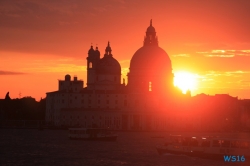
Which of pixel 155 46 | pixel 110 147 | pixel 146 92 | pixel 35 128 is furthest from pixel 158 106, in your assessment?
pixel 110 147

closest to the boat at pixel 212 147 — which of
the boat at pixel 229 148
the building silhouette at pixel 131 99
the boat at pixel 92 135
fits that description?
the boat at pixel 229 148

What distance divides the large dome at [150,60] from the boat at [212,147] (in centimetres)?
8730

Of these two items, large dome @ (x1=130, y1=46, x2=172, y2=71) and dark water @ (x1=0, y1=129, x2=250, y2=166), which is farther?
large dome @ (x1=130, y1=46, x2=172, y2=71)

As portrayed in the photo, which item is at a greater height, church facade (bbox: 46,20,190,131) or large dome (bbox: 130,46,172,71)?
large dome (bbox: 130,46,172,71)

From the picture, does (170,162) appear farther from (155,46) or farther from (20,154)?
(155,46)

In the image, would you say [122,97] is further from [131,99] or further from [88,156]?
[88,156]

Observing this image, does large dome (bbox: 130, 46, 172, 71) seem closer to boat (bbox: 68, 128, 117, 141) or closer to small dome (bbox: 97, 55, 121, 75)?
small dome (bbox: 97, 55, 121, 75)

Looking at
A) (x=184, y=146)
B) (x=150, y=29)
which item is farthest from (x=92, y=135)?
(x=150, y=29)

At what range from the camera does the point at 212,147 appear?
239ft

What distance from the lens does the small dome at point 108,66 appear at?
16638 cm

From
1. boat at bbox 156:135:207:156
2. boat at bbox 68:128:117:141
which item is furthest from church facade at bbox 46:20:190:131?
boat at bbox 156:135:207:156

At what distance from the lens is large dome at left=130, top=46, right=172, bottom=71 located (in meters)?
164

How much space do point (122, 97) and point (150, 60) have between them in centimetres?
1025

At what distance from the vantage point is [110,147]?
94.7 meters
